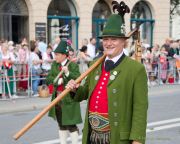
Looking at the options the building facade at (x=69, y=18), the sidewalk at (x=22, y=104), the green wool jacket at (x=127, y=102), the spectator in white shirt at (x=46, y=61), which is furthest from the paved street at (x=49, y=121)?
the building facade at (x=69, y=18)

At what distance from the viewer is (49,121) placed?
10.5 metres

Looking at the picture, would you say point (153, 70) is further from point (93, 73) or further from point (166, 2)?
point (93, 73)

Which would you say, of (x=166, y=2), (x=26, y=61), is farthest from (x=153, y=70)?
(x=166, y=2)

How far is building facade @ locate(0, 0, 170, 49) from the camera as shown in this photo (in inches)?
869

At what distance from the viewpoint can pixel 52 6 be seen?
23.6 metres

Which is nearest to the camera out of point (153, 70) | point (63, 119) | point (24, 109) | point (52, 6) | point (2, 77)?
point (63, 119)

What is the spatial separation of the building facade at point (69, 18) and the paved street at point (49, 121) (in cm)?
855

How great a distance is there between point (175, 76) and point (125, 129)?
15526 mm

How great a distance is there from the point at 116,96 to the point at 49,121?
6663 millimetres

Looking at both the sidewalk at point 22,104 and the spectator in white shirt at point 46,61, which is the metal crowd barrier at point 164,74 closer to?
the spectator in white shirt at point 46,61

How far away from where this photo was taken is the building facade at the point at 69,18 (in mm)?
22062

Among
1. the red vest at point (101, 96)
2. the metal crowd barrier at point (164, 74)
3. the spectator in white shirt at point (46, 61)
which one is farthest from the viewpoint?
the metal crowd barrier at point (164, 74)

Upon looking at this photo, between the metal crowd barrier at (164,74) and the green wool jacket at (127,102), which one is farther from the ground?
the green wool jacket at (127,102)

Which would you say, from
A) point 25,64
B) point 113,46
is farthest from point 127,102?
point 25,64
